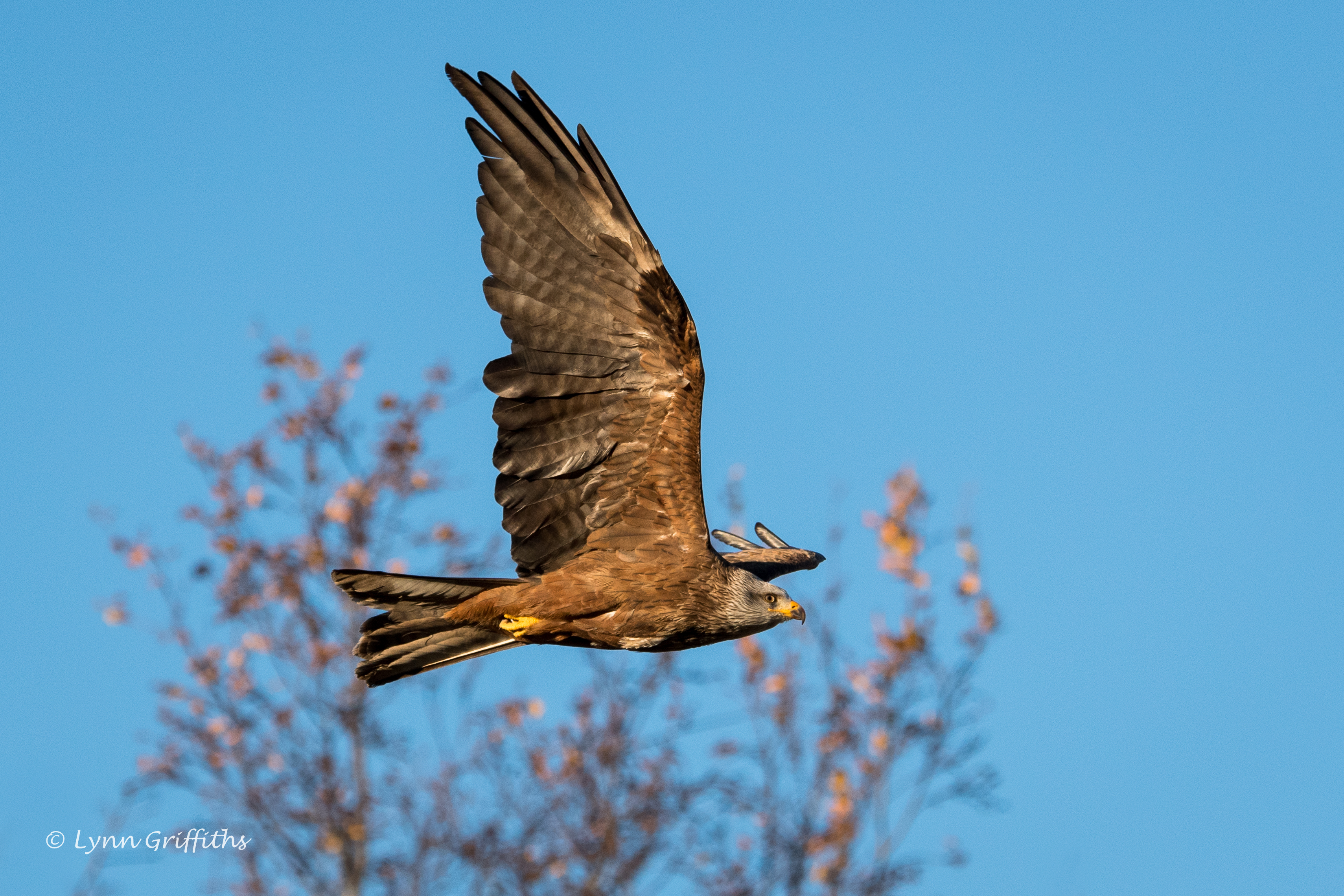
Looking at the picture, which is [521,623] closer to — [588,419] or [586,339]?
[588,419]

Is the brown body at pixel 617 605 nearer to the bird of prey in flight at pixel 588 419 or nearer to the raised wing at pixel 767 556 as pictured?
the bird of prey in flight at pixel 588 419

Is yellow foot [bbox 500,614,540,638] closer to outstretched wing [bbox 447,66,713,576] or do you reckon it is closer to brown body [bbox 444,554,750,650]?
brown body [bbox 444,554,750,650]

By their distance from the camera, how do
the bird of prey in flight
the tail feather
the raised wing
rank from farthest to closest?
1. the raised wing
2. the tail feather
3. the bird of prey in flight

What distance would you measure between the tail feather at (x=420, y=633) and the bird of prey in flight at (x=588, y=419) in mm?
13

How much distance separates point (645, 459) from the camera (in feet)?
21.4

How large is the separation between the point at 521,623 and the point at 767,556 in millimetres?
2170

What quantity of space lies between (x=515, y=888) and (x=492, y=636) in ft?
24.4

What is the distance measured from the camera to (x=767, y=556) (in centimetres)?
833

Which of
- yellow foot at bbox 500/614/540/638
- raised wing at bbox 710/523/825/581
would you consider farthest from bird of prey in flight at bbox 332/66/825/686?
raised wing at bbox 710/523/825/581

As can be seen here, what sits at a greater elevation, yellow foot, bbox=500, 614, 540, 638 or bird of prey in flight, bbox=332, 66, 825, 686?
bird of prey in flight, bbox=332, 66, 825, 686

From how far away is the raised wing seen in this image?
7859 mm

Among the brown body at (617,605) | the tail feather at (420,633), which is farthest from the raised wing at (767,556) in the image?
the tail feather at (420,633)

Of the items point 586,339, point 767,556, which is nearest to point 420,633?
point 586,339

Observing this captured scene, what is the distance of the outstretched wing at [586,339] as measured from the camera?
646 cm
